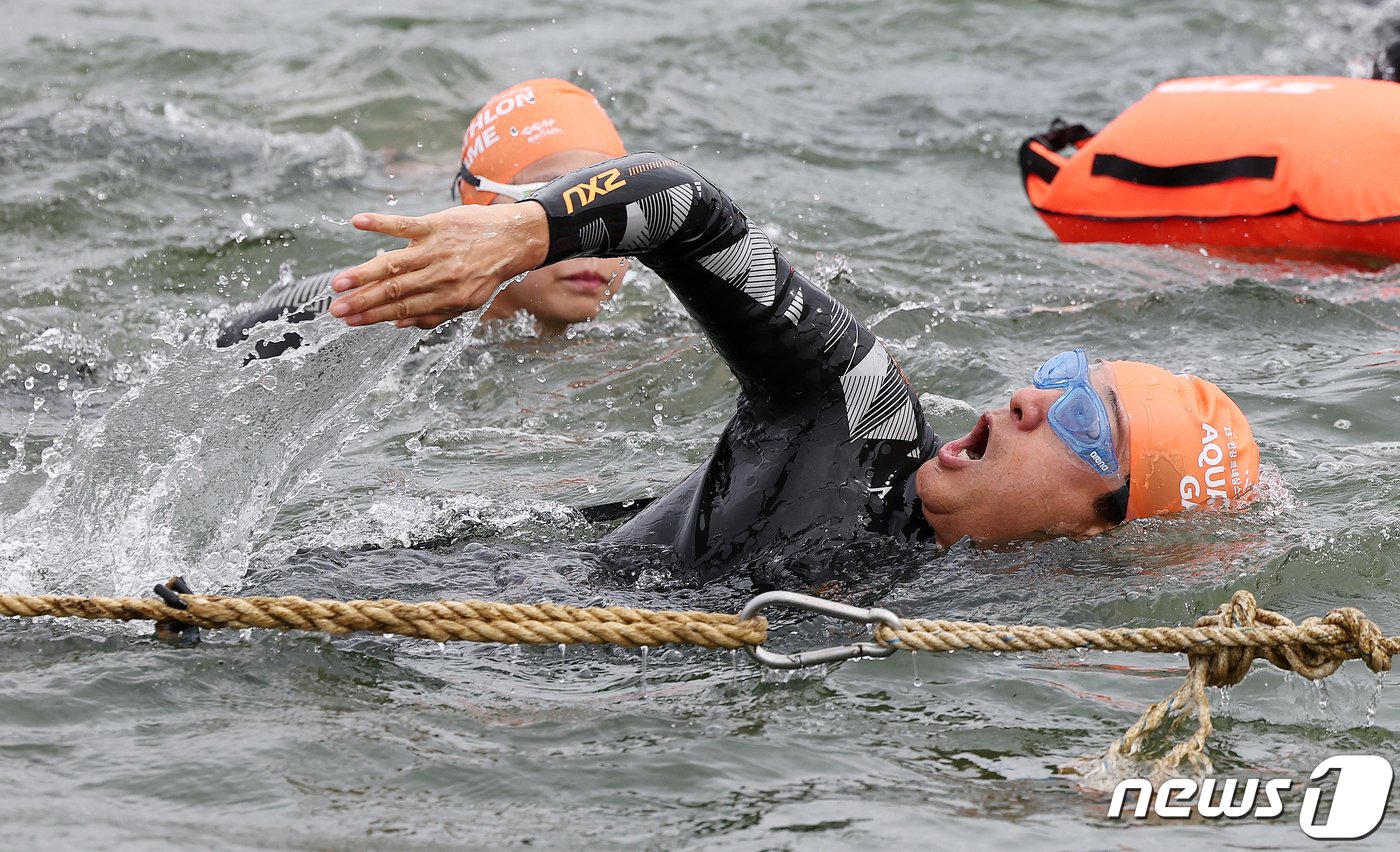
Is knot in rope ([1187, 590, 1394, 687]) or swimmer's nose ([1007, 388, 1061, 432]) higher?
swimmer's nose ([1007, 388, 1061, 432])

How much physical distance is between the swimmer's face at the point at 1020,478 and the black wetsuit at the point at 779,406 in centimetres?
11

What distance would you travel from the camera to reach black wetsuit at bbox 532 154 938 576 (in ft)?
12.2

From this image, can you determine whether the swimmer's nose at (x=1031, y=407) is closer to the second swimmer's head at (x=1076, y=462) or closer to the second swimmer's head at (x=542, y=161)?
A: the second swimmer's head at (x=1076, y=462)

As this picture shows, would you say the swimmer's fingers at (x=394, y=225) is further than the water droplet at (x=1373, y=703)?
No

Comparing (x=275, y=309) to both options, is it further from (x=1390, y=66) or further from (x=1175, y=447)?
(x=1390, y=66)

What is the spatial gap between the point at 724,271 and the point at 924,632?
97 centimetres

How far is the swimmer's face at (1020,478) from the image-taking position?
3977 mm

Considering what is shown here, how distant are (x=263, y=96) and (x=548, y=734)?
7.67 meters

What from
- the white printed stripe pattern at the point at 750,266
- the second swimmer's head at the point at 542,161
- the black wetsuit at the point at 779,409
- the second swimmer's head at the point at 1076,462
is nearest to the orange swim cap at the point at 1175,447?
the second swimmer's head at the point at 1076,462

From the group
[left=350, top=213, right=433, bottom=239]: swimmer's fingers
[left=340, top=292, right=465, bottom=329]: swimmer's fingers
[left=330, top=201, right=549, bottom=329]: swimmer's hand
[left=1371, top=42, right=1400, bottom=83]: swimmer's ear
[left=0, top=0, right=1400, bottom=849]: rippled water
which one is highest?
[left=1371, top=42, right=1400, bottom=83]: swimmer's ear

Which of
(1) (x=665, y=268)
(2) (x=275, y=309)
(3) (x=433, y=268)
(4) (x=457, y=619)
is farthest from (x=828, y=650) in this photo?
(2) (x=275, y=309)

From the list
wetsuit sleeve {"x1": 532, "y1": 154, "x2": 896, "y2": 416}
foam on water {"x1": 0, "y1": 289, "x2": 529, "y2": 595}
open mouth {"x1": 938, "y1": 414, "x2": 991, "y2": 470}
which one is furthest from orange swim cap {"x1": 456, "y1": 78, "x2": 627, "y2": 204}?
open mouth {"x1": 938, "y1": 414, "x2": 991, "y2": 470}

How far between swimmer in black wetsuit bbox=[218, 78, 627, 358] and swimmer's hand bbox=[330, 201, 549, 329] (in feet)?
9.94

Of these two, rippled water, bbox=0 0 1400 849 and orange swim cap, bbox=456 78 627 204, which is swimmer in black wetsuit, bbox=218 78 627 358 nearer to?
orange swim cap, bbox=456 78 627 204
